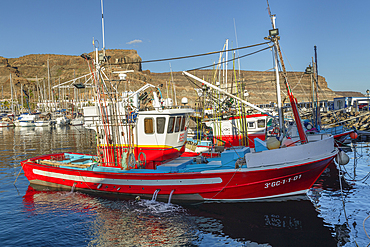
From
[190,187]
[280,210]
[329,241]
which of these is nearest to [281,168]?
[280,210]

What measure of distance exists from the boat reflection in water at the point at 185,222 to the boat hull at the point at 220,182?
0.44m

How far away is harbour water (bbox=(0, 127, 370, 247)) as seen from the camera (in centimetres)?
855

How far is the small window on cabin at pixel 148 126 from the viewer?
12455 millimetres

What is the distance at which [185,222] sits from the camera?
9.79 meters

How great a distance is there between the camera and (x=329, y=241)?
823 cm

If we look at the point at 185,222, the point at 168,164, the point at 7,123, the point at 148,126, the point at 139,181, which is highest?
the point at 7,123

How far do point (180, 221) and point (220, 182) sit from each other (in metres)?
2.22

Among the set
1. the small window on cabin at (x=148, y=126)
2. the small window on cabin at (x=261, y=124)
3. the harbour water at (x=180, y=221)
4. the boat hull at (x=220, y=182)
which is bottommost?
the harbour water at (x=180, y=221)

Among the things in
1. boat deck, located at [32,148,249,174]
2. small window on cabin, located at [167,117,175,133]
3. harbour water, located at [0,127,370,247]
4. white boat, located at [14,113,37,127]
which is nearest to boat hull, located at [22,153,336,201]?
boat deck, located at [32,148,249,174]

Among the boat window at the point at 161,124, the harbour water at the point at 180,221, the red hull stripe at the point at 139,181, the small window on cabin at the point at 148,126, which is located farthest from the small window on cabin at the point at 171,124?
the harbour water at the point at 180,221

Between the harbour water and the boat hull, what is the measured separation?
1.43 ft

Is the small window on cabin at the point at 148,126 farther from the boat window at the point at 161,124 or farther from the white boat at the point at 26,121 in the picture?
the white boat at the point at 26,121

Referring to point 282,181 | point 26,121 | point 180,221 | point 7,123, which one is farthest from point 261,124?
point 7,123

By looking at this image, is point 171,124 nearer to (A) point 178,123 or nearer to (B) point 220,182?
(A) point 178,123
